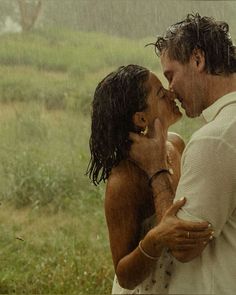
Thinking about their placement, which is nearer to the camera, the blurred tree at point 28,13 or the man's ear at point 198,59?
the man's ear at point 198,59

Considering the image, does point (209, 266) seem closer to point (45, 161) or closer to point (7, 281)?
point (7, 281)

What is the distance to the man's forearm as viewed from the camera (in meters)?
1.38

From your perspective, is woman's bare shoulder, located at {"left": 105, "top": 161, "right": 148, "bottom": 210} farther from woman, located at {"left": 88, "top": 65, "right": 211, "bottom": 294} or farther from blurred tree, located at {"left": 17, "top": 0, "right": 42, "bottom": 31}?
blurred tree, located at {"left": 17, "top": 0, "right": 42, "bottom": 31}

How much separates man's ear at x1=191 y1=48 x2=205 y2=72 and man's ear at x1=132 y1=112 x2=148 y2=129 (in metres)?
0.19

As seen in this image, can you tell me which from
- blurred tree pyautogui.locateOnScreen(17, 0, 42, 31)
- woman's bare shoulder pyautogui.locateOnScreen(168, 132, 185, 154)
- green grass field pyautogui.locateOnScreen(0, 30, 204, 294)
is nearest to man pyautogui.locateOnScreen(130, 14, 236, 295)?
woman's bare shoulder pyautogui.locateOnScreen(168, 132, 185, 154)

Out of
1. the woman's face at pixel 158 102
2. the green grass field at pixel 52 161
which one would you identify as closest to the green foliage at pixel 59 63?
the green grass field at pixel 52 161

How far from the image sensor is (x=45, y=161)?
3.25 m

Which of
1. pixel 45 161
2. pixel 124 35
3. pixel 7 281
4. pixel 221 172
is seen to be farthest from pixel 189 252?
pixel 124 35

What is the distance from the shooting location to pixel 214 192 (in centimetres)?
121

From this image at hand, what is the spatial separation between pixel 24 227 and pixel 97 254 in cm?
39

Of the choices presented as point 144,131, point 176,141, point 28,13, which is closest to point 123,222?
point 144,131

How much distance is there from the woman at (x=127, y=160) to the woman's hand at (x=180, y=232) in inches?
4.7

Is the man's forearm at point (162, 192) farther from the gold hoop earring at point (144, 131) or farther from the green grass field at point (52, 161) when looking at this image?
the green grass field at point (52, 161)

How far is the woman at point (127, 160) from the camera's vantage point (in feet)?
4.70
